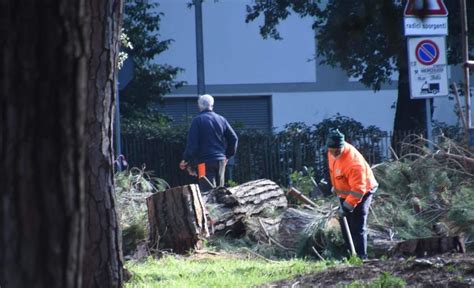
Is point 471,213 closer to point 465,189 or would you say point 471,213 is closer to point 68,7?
point 465,189

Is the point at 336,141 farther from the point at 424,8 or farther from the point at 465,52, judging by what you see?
the point at 465,52

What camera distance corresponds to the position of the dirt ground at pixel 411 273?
750 centimetres

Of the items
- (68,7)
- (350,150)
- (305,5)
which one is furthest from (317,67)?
(68,7)

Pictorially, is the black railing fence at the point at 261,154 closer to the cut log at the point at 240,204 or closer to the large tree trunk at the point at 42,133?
the cut log at the point at 240,204

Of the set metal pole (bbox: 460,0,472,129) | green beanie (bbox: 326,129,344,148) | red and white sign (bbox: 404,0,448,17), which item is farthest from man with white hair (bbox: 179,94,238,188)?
green beanie (bbox: 326,129,344,148)

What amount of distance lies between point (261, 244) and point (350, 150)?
189 cm

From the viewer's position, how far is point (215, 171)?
14211 mm

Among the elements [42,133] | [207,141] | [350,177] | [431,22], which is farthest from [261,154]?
[42,133]

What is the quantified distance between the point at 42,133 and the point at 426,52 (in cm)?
962

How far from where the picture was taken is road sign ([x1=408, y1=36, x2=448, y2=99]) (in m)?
12.1

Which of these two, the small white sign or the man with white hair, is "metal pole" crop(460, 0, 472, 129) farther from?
the man with white hair

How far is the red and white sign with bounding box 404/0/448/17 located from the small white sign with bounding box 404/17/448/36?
0.13 metres

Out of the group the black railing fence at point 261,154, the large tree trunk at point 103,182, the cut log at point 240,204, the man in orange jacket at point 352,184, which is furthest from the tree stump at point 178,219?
the black railing fence at point 261,154

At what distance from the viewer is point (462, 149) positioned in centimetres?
1253
